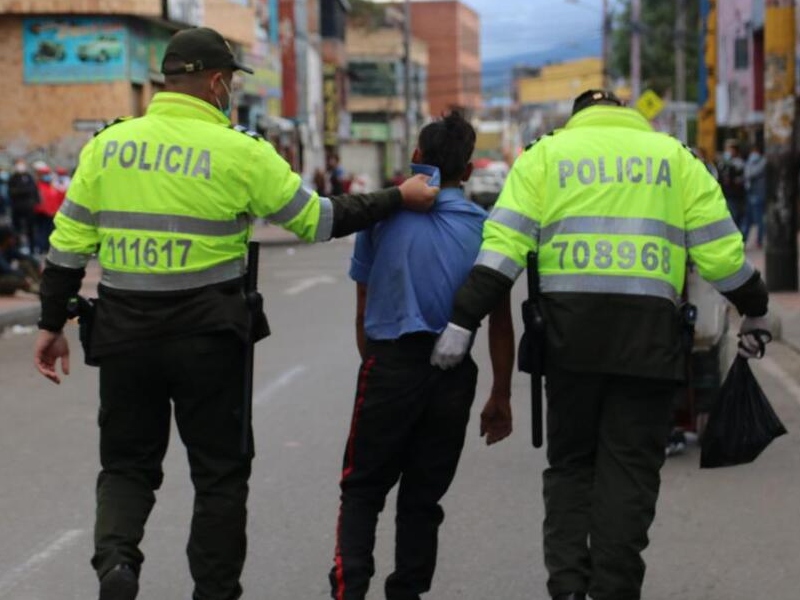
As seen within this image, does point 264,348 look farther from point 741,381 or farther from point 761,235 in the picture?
point 761,235

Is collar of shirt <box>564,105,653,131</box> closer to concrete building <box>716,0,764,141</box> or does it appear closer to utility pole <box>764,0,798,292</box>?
utility pole <box>764,0,798,292</box>

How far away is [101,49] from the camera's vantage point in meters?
42.4

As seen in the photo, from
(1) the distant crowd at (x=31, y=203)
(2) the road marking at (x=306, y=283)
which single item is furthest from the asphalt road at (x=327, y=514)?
(1) the distant crowd at (x=31, y=203)

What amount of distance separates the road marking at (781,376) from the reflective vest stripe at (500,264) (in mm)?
6923

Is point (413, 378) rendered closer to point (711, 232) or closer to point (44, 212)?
point (711, 232)

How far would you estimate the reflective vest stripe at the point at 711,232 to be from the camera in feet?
19.7

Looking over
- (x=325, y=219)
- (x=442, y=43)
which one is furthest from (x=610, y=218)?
(x=442, y=43)

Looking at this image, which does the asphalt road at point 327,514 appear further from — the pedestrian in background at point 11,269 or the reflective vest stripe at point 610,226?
the pedestrian in background at point 11,269

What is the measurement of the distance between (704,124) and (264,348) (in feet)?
117

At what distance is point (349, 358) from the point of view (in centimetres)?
1542

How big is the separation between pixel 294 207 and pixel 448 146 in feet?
1.87

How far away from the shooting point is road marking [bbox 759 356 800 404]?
12.9m

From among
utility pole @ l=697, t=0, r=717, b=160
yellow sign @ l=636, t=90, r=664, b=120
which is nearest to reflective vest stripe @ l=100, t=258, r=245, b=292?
yellow sign @ l=636, t=90, r=664, b=120

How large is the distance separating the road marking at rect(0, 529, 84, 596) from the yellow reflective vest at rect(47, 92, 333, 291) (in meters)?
1.67
